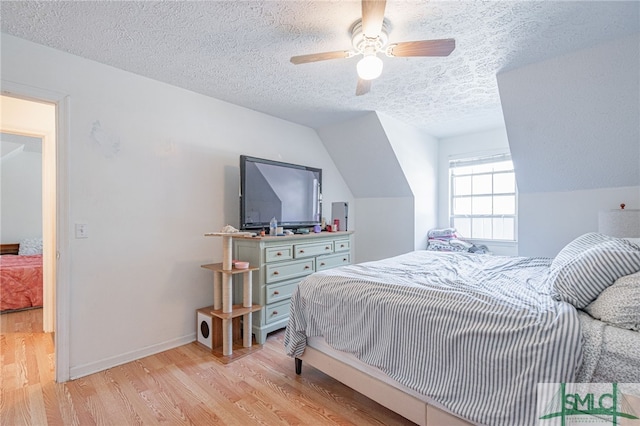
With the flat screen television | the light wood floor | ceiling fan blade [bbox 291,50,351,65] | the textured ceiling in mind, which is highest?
the textured ceiling

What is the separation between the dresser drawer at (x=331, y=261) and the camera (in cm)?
329

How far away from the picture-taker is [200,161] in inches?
114

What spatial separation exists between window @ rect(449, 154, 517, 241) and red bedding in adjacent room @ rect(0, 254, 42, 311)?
19.3ft

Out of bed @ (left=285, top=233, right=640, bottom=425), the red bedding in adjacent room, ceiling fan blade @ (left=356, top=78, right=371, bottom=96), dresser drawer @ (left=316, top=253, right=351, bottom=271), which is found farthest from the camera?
the red bedding in adjacent room

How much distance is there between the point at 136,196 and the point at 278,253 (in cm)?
135

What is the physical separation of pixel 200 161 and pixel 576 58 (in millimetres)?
3335

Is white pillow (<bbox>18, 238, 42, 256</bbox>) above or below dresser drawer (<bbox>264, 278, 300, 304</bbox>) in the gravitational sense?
above

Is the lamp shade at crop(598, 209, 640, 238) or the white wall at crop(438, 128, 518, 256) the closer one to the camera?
the lamp shade at crop(598, 209, 640, 238)

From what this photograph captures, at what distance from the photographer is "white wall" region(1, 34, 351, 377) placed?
2186 millimetres

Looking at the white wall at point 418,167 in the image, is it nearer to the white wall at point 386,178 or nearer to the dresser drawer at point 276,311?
the white wall at point 386,178

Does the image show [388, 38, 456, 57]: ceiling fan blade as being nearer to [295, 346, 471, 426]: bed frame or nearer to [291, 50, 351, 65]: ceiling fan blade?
[291, 50, 351, 65]: ceiling fan blade

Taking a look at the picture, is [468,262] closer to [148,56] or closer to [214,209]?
[214,209]

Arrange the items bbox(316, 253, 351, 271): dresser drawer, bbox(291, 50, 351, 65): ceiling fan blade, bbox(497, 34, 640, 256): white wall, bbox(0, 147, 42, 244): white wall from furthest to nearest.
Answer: bbox(0, 147, 42, 244): white wall < bbox(316, 253, 351, 271): dresser drawer < bbox(497, 34, 640, 256): white wall < bbox(291, 50, 351, 65): ceiling fan blade

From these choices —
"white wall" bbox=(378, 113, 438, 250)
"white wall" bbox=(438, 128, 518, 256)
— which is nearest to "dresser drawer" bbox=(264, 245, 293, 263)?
"white wall" bbox=(378, 113, 438, 250)
